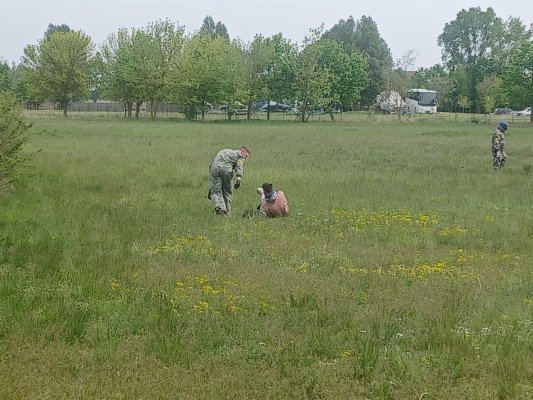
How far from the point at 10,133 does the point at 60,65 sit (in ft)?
183

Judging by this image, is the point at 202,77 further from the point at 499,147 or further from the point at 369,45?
the point at 499,147

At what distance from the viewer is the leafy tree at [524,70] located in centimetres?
5641

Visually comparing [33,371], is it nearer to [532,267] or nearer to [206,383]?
[206,383]

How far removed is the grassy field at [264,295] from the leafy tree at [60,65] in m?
53.4

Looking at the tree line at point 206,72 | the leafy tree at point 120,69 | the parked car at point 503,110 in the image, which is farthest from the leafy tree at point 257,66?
the parked car at point 503,110

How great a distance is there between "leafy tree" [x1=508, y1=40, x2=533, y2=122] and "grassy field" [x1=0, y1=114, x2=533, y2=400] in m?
45.8

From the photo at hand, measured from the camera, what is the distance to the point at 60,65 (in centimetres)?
6500

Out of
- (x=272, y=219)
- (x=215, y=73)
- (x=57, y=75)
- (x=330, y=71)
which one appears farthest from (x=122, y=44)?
(x=272, y=219)

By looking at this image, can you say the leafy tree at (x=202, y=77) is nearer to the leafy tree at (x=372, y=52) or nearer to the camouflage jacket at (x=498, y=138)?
the leafy tree at (x=372, y=52)

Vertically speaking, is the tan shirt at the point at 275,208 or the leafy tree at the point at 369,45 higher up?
the leafy tree at the point at 369,45

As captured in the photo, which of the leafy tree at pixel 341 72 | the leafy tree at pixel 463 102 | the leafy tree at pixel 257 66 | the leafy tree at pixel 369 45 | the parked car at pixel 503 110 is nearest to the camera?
the leafy tree at pixel 257 66

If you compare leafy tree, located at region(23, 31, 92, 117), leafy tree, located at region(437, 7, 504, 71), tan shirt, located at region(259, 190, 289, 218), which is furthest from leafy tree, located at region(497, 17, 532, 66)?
tan shirt, located at region(259, 190, 289, 218)

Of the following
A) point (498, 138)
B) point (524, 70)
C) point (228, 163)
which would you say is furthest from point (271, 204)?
point (524, 70)

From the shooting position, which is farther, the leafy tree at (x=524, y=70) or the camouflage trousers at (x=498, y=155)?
the leafy tree at (x=524, y=70)
